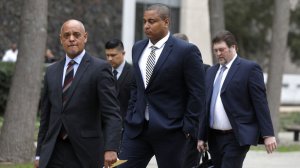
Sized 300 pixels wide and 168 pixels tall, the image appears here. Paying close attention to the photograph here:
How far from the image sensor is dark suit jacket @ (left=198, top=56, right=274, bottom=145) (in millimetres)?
8156

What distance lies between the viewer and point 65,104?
6508 mm

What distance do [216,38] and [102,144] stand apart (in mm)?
2187

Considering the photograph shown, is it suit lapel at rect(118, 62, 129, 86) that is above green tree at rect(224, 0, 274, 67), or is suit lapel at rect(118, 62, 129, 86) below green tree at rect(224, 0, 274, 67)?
above

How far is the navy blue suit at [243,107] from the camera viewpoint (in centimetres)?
816

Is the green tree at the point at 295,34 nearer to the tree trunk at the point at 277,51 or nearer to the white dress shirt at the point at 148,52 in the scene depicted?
the tree trunk at the point at 277,51

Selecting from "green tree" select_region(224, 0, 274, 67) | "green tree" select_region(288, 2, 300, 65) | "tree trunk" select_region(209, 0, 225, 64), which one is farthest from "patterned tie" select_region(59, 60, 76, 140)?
"green tree" select_region(288, 2, 300, 65)

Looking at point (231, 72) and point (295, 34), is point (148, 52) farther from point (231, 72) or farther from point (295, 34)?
point (295, 34)

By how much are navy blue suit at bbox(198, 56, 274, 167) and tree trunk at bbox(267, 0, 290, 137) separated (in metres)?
9.26

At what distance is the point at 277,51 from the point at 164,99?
33.9ft

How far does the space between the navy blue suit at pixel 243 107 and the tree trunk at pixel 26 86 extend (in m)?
4.49

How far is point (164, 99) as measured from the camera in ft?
25.0

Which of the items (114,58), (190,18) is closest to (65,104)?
(114,58)

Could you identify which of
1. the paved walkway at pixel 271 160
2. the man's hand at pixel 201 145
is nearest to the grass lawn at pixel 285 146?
the paved walkway at pixel 271 160

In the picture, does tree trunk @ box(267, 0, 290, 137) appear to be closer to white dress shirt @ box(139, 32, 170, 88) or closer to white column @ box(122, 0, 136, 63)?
white dress shirt @ box(139, 32, 170, 88)
